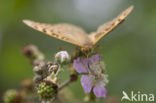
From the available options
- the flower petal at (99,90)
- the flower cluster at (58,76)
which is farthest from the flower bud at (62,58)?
the flower petal at (99,90)

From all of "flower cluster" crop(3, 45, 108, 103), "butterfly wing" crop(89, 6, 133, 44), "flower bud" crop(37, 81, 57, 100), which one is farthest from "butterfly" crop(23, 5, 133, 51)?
"flower bud" crop(37, 81, 57, 100)

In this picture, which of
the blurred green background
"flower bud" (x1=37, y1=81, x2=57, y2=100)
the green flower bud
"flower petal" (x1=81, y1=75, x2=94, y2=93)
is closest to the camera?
"flower bud" (x1=37, y1=81, x2=57, y2=100)

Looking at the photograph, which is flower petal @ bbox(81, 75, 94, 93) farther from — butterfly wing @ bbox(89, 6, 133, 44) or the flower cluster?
butterfly wing @ bbox(89, 6, 133, 44)

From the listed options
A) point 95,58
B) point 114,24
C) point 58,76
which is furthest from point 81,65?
point 114,24

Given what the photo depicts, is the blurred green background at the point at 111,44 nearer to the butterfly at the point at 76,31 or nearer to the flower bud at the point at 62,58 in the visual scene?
the butterfly at the point at 76,31

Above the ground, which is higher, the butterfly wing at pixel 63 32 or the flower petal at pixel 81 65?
the butterfly wing at pixel 63 32

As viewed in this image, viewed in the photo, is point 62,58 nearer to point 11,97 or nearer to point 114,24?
point 114,24

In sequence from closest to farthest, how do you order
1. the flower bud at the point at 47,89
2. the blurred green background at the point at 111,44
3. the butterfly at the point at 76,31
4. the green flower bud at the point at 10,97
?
1. the flower bud at the point at 47,89
2. the butterfly at the point at 76,31
3. the green flower bud at the point at 10,97
4. the blurred green background at the point at 111,44
